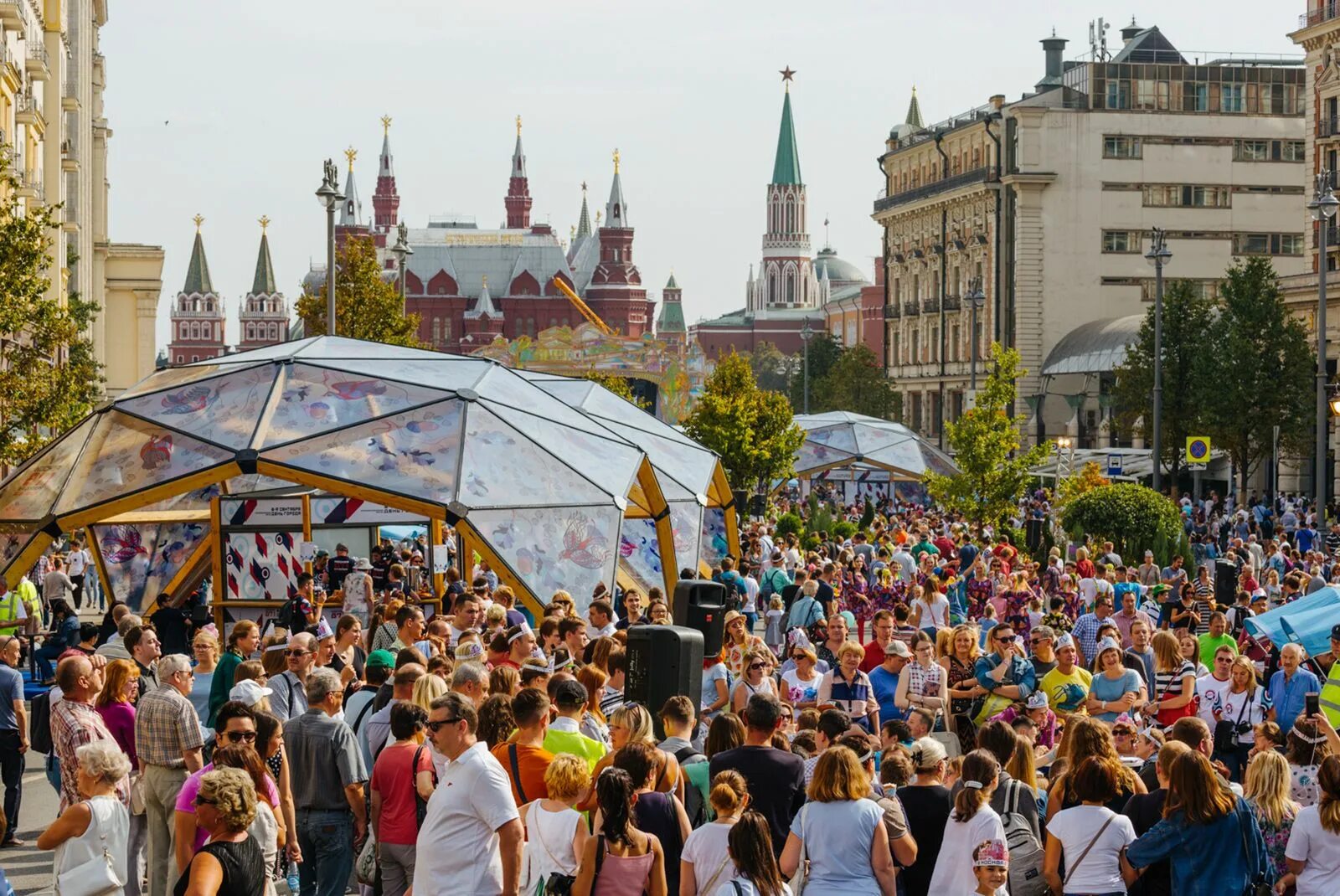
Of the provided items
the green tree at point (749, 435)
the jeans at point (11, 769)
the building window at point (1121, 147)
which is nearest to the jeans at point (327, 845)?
the jeans at point (11, 769)

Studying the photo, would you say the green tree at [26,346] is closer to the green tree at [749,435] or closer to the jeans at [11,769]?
the jeans at [11,769]

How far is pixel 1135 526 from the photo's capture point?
3231cm

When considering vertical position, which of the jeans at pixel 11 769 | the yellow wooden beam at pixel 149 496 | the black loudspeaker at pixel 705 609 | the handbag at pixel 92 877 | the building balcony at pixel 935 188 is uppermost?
the building balcony at pixel 935 188

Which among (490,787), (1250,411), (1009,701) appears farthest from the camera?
(1250,411)

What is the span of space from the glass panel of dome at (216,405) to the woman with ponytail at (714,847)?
49.3 ft

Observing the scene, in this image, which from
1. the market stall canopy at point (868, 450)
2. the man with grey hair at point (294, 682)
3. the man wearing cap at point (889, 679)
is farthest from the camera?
the market stall canopy at point (868, 450)

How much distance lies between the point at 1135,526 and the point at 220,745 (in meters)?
24.9

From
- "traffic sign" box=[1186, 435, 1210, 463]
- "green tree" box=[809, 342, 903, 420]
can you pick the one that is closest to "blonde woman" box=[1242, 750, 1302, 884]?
"traffic sign" box=[1186, 435, 1210, 463]

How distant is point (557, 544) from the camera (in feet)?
78.0

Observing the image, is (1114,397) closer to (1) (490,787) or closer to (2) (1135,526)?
(2) (1135,526)

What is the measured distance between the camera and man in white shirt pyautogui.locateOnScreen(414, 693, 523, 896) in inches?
335

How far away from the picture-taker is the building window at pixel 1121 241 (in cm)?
8569

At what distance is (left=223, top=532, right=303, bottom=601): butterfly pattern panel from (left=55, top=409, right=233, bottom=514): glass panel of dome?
1.16 meters

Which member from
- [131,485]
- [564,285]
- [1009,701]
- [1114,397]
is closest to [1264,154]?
[1114,397]
